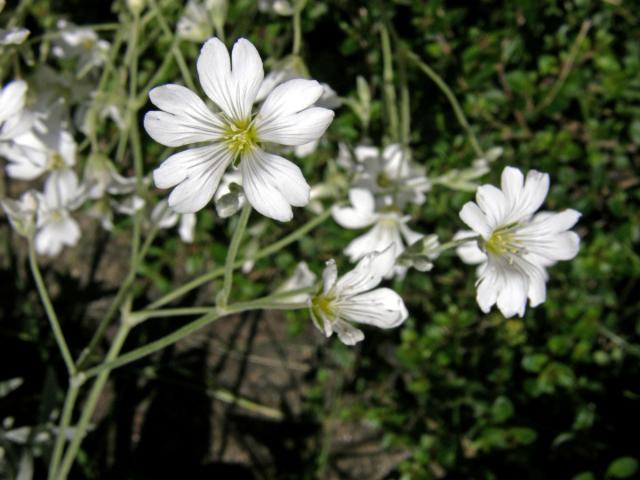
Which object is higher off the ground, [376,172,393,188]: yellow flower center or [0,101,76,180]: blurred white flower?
[0,101,76,180]: blurred white flower

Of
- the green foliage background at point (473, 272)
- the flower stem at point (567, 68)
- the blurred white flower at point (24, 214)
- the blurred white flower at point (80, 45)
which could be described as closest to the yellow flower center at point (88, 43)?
the blurred white flower at point (80, 45)

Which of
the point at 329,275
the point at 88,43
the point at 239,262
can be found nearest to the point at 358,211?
the point at 239,262

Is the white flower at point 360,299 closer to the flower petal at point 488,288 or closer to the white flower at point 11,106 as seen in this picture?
the flower petal at point 488,288

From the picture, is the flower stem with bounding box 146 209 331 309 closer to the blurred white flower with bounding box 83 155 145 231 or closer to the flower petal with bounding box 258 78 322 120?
the blurred white flower with bounding box 83 155 145 231

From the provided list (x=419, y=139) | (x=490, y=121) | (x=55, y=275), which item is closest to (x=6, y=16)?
(x=55, y=275)

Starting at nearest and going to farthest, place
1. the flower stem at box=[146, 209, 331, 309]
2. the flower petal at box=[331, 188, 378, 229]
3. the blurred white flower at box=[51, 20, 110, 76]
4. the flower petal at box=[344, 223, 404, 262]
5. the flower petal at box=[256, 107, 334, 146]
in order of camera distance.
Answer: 1. the flower petal at box=[256, 107, 334, 146]
2. the flower stem at box=[146, 209, 331, 309]
3. the flower petal at box=[331, 188, 378, 229]
4. the flower petal at box=[344, 223, 404, 262]
5. the blurred white flower at box=[51, 20, 110, 76]

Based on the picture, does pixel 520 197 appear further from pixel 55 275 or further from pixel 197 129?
pixel 55 275

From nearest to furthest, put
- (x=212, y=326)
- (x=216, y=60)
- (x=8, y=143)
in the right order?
(x=216, y=60)
(x=8, y=143)
(x=212, y=326)

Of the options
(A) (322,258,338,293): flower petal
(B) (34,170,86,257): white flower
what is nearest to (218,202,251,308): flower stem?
(A) (322,258,338,293): flower petal
